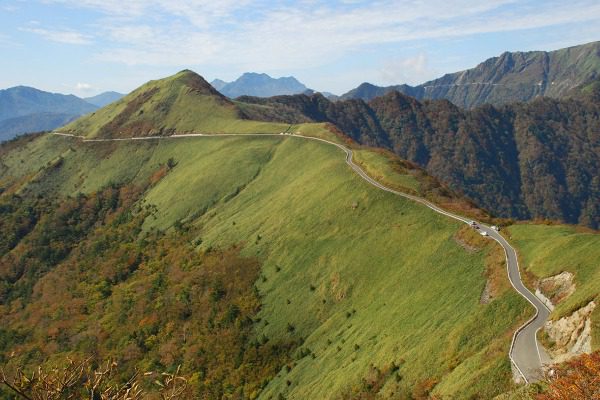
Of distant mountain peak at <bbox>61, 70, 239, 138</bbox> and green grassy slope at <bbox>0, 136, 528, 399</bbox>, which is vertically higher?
distant mountain peak at <bbox>61, 70, 239, 138</bbox>

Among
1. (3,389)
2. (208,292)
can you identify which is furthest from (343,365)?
(3,389)

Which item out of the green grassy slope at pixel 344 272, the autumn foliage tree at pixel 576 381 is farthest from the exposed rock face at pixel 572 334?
the autumn foliage tree at pixel 576 381

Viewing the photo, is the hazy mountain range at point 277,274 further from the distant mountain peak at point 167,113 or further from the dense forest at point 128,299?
the distant mountain peak at point 167,113

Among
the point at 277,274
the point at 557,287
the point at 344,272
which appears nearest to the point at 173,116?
the point at 277,274

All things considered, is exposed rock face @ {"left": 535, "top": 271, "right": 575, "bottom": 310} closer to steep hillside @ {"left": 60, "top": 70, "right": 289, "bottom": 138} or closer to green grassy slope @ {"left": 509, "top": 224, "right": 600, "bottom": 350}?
green grassy slope @ {"left": 509, "top": 224, "right": 600, "bottom": 350}

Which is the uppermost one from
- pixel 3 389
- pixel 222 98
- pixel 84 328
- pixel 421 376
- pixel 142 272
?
pixel 222 98

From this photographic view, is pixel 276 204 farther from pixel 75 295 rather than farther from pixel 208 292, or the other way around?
pixel 75 295

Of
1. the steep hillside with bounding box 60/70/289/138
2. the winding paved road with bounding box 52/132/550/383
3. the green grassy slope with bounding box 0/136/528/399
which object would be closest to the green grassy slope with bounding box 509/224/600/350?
the winding paved road with bounding box 52/132/550/383
